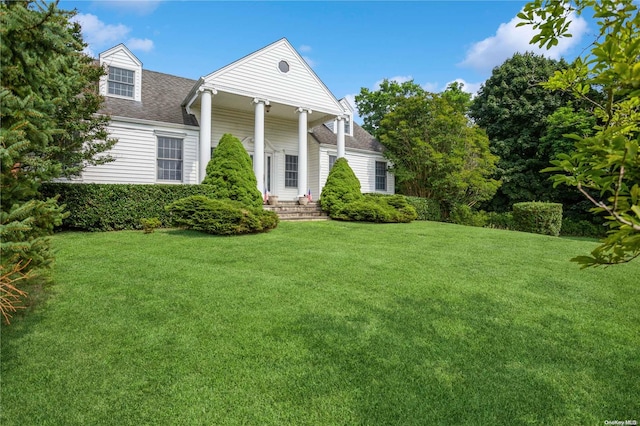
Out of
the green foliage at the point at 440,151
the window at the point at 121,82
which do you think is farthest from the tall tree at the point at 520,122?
the window at the point at 121,82

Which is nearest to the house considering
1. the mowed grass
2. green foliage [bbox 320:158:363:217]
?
green foliage [bbox 320:158:363:217]

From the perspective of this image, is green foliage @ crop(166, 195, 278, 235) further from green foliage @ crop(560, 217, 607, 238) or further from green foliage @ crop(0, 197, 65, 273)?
green foliage @ crop(560, 217, 607, 238)

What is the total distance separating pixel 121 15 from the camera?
28.1ft

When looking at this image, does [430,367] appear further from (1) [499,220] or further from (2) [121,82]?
(1) [499,220]

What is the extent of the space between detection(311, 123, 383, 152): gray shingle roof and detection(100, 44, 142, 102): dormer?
8.47 meters

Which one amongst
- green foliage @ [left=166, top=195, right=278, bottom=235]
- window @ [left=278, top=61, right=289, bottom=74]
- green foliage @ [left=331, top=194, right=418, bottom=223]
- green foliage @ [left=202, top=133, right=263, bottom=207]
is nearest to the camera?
green foliage @ [left=166, top=195, right=278, bottom=235]

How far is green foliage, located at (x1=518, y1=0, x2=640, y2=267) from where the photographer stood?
1.23m

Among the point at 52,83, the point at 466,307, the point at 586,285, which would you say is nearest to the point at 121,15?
the point at 52,83

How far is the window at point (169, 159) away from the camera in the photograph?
42.6ft

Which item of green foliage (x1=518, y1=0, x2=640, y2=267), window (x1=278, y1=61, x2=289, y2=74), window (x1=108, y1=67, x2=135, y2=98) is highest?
window (x1=278, y1=61, x2=289, y2=74)

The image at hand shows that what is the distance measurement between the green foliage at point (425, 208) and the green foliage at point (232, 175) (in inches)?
319

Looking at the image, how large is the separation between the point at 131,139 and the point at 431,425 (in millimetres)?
13569

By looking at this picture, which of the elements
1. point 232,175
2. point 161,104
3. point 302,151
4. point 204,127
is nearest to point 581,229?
point 302,151

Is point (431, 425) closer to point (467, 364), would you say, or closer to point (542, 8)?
point (467, 364)
